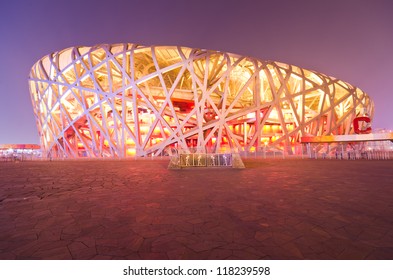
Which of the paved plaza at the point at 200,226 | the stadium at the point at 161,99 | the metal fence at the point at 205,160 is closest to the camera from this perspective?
the paved plaza at the point at 200,226

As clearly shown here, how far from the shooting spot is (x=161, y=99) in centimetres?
3284

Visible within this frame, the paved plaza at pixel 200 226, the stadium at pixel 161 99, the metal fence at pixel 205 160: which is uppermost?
the stadium at pixel 161 99

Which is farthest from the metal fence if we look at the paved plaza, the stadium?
the stadium

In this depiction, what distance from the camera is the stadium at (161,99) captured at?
2670 cm

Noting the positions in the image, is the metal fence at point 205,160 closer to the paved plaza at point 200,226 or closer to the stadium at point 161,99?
the paved plaza at point 200,226

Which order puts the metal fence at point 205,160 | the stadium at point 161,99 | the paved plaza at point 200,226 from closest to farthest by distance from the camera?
the paved plaza at point 200,226 → the metal fence at point 205,160 → the stadium at point 161,99

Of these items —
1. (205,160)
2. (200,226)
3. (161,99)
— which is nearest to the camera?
(200,226)

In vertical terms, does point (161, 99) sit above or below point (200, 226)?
above

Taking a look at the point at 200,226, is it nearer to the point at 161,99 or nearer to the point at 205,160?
the point at 205,160

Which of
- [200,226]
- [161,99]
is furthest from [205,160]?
[161,99]

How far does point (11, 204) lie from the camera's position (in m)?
4.34

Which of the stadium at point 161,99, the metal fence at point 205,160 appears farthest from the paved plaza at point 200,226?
the stadium at point 161,99

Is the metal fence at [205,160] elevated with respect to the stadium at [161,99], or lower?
lower

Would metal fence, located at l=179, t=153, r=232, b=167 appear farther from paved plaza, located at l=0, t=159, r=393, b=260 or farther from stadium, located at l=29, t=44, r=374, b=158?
stadium, located at l=29, t=44, r=374, b=158
